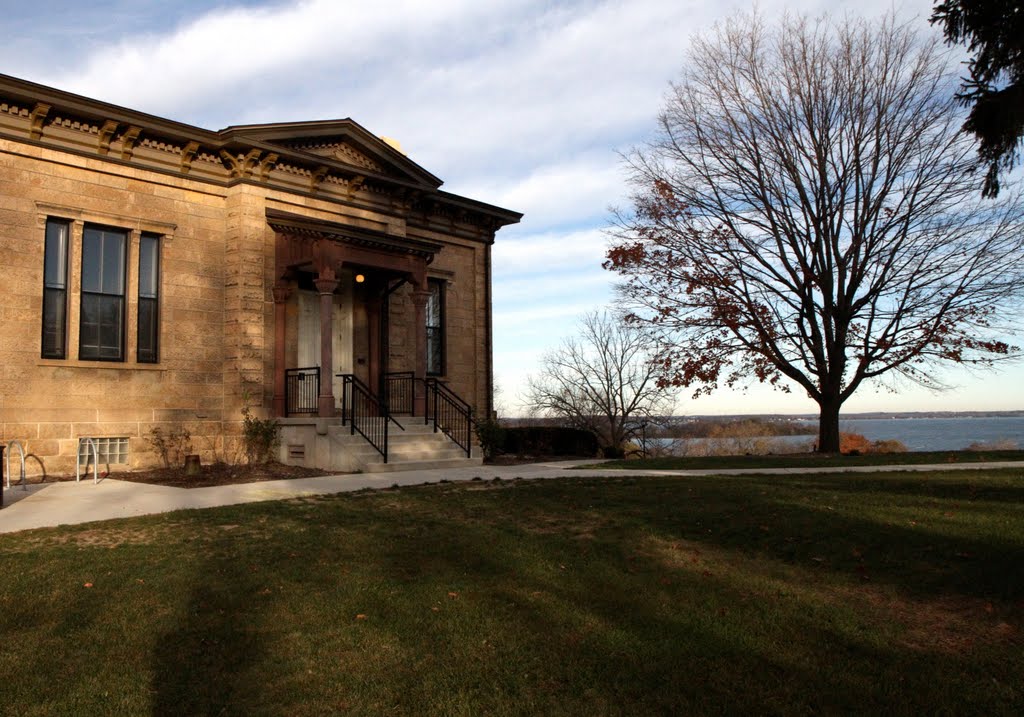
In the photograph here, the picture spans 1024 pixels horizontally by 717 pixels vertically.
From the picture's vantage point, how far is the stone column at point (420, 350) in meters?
Answer: 16.8

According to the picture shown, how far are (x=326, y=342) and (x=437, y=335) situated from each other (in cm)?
497

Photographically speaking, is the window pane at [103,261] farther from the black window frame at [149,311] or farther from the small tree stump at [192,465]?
the small tree stump at [192,465]

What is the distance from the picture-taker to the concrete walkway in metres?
8.86

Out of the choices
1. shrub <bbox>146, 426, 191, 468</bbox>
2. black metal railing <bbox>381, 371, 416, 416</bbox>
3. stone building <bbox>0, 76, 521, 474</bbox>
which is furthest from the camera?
black metal railing <bbox>381, 371, 416, 416</bbox>

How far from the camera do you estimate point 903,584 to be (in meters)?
5.64

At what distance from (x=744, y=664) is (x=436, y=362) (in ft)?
51.0

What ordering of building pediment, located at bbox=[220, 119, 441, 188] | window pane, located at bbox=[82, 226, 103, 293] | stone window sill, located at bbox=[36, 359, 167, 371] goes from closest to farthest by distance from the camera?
stone window sill, located at bbox=[36, 359, 167, 371], window pane, located at bbox=[82, 226, 103, 293], building pediment, located at bbox=[220, 119, 441, 188]

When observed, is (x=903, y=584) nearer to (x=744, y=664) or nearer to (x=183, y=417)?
(x=744, y=664)

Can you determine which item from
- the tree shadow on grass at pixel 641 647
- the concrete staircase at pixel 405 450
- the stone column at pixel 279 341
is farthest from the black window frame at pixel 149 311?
the tree shadow on grass at pixel 641 647

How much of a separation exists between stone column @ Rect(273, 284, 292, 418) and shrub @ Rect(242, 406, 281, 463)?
0.55 meters

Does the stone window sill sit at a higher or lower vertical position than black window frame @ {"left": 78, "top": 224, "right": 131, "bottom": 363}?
lower

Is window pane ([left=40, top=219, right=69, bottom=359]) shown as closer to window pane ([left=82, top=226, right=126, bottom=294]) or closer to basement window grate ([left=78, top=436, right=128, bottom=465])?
window pane ([left=82, top=226, right=126, bottom=294])

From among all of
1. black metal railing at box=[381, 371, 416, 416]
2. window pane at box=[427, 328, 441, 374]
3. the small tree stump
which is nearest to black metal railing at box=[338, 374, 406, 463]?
black metal railing at box=[381, 371, 416, 416]

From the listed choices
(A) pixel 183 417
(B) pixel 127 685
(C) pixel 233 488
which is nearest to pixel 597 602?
(B) pixel 127 685
